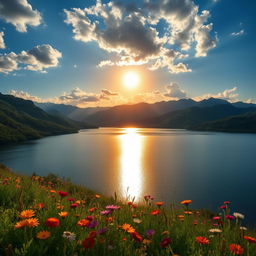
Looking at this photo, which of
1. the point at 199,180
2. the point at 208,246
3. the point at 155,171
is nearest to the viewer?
the point at 208,246

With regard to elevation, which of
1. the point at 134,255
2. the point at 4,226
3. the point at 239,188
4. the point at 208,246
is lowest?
the point at 239,188

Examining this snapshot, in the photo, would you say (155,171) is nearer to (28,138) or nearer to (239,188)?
(239,188)

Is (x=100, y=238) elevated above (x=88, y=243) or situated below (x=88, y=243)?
below

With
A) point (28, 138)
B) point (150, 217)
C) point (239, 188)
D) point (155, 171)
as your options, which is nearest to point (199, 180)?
point (239, 188)

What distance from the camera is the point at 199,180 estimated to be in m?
46.2

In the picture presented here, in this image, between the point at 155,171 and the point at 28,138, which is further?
the point at 28,138

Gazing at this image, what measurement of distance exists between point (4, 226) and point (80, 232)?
0.99m

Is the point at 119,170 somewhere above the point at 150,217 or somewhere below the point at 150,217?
below

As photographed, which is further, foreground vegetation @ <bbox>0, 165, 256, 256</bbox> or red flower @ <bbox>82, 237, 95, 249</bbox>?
foreground vegetation @ <bbox>0, 165, 256, 256</bbox>

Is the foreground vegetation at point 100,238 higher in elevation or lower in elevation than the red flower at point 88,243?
lower

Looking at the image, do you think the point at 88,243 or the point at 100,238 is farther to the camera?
the point at 100,238

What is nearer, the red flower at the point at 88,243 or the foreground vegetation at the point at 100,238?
the red flower at the point at 88,243

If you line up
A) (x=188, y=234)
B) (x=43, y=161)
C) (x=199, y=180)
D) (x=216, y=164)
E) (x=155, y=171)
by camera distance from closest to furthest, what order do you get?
(x=188, y=234)
(x=199, y=180)
(x=155, y=171)
(x=216, y=164)
(x=43, y=161)

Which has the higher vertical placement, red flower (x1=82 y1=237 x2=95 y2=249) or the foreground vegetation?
red flower (x1=82 y1=237 x2=95 y2=249)
